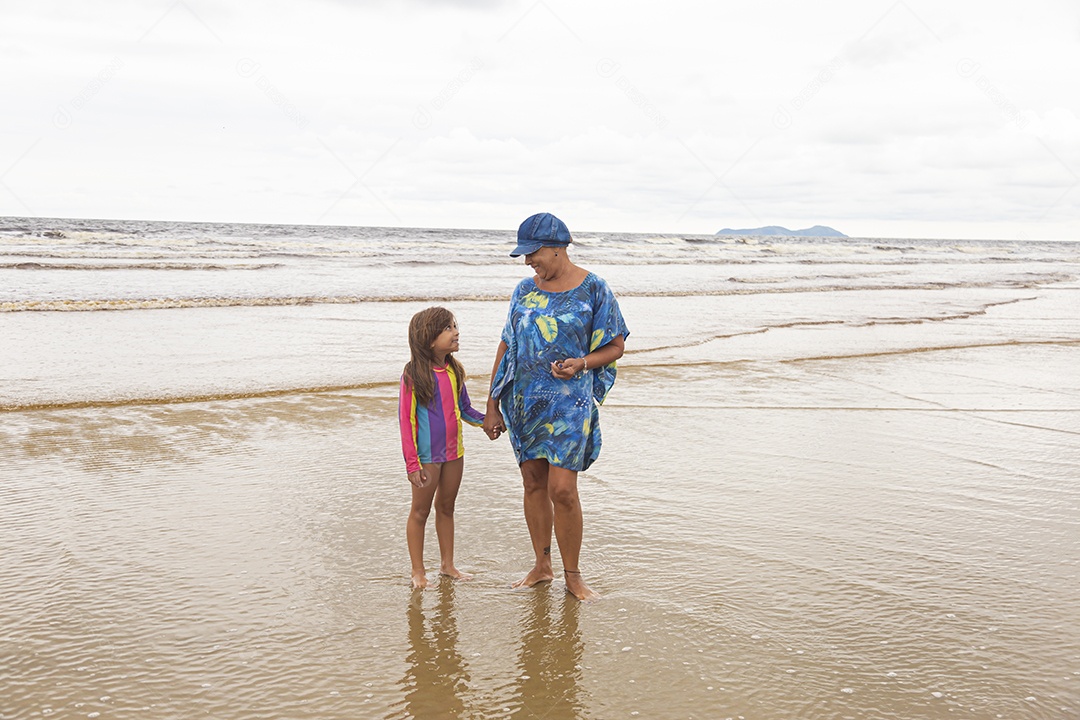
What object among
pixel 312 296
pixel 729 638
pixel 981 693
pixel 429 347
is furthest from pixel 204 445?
pixel 312 296

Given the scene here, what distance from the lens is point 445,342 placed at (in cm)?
403

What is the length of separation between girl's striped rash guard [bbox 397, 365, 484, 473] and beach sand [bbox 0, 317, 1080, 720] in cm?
60

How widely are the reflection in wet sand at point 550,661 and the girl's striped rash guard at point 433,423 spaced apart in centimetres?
78

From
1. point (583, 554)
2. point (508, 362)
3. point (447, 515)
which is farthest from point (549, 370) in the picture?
point (583, 554)

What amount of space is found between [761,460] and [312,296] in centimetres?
1473

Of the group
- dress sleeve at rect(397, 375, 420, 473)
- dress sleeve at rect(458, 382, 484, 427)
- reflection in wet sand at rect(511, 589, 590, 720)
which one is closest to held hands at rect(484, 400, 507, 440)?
dress sleeve at rect(458, 382, 484, 427)

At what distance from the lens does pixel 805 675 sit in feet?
10.5

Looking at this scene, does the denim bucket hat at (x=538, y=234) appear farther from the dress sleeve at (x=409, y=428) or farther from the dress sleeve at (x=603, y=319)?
the dress sleeve at (x=409, y=428)

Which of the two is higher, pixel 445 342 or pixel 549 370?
pixel 445 342

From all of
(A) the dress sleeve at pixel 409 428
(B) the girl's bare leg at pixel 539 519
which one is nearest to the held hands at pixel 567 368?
(B) the girl's bare leg at pixel 539 519

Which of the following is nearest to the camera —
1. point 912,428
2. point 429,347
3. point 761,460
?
point 429,347

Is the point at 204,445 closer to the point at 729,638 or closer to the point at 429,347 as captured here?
the point at 429,347

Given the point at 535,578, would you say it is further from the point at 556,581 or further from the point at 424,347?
the point at 424,347

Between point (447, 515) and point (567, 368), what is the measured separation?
3.28ft
